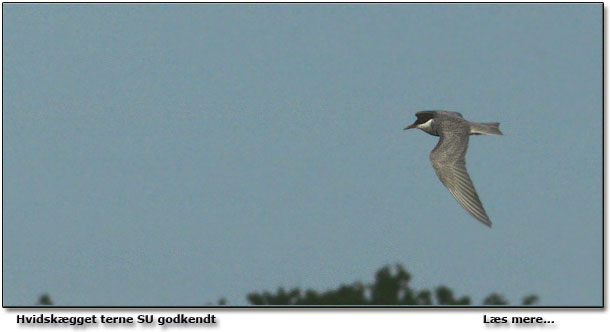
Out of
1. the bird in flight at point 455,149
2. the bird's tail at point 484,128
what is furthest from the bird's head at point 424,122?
the bird's tail at point 484,128

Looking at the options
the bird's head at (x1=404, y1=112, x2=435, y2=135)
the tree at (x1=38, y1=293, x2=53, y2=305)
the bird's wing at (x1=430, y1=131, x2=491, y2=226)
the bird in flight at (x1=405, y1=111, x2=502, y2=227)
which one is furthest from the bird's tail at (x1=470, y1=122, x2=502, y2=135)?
the tree at (x1=38, y1=293, x2=53, y2=305)

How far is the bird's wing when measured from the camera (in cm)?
1784

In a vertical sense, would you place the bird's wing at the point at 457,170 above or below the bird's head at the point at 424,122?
below

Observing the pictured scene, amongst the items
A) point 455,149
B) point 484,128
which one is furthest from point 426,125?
point 455,149

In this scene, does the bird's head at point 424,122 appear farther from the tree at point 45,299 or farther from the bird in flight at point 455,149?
the tree at point 45,299

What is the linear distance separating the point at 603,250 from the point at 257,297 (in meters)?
8.28

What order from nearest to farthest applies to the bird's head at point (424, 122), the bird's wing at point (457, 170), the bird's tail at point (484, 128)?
1. the bird's wing at point (457, 170)
2. the bird's tail at point (484, 128)
3. the bird's head at point (424, 122)

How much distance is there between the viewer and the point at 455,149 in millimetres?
19250

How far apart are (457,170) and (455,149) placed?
0.70m

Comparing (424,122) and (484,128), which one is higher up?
(424,122)

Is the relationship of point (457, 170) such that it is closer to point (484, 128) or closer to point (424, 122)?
point (484, 128)

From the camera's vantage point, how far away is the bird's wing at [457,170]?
17844mm

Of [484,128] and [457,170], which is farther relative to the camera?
[484,128]

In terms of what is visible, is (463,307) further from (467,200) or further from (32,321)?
(32,321)
